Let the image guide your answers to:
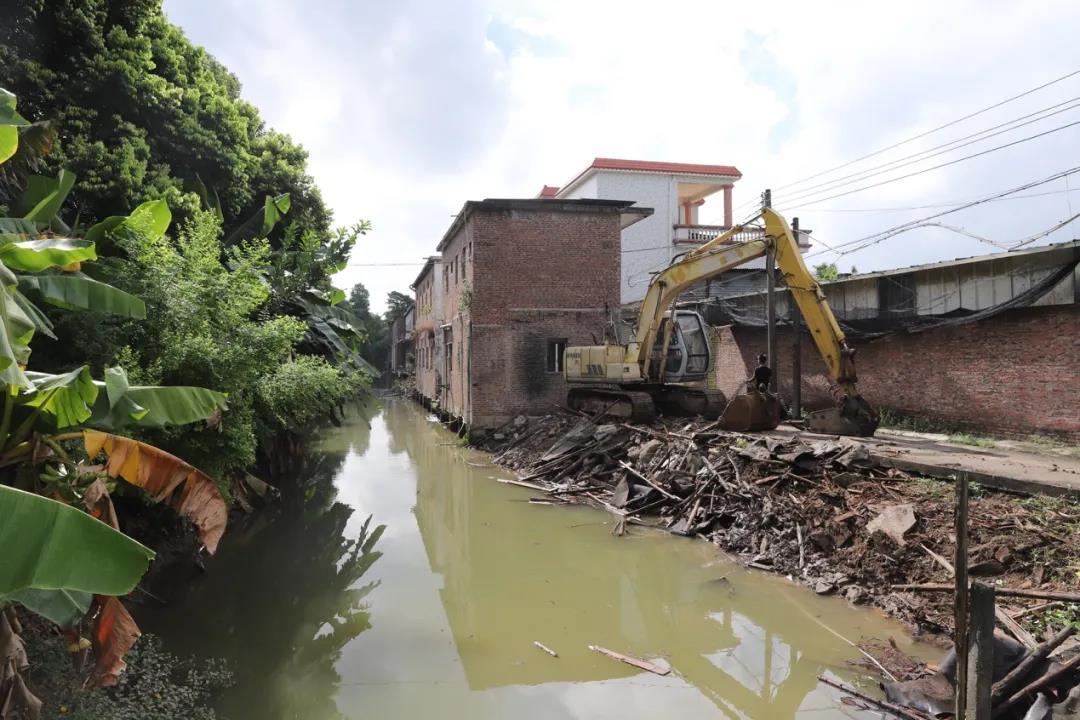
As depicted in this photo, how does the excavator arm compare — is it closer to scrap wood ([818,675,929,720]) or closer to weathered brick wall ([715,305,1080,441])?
weathered brick wall ([715,305,1080,441])

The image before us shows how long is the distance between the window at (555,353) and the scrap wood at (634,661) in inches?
480

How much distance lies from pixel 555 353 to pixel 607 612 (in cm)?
1137

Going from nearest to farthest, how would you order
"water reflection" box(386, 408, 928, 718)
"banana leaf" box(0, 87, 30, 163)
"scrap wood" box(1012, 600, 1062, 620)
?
"banana leaf" box(0, 87, 30, 163)
"scrap wood" box(1012, 600, 1062, 620)
"water reflection" box(386, 408, 928, 718)

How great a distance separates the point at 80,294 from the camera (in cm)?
504

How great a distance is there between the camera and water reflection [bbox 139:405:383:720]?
5215mm

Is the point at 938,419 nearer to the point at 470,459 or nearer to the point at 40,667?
the point at 470,459

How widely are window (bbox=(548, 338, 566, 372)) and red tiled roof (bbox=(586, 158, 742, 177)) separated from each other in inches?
464

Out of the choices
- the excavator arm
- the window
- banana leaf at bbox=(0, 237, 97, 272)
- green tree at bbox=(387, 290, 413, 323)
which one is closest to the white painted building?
the window

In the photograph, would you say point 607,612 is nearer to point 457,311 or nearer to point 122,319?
point 122,319

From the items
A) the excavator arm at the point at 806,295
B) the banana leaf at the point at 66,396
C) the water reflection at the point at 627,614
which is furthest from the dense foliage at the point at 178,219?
the excavator arm at the point at 806,295

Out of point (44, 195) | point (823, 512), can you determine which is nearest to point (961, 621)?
point (823, 512)

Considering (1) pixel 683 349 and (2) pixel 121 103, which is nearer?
(2) pixel 121 103

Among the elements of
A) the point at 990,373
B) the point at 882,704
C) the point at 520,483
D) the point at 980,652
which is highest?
the point at 990,373

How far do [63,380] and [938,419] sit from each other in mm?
13619
